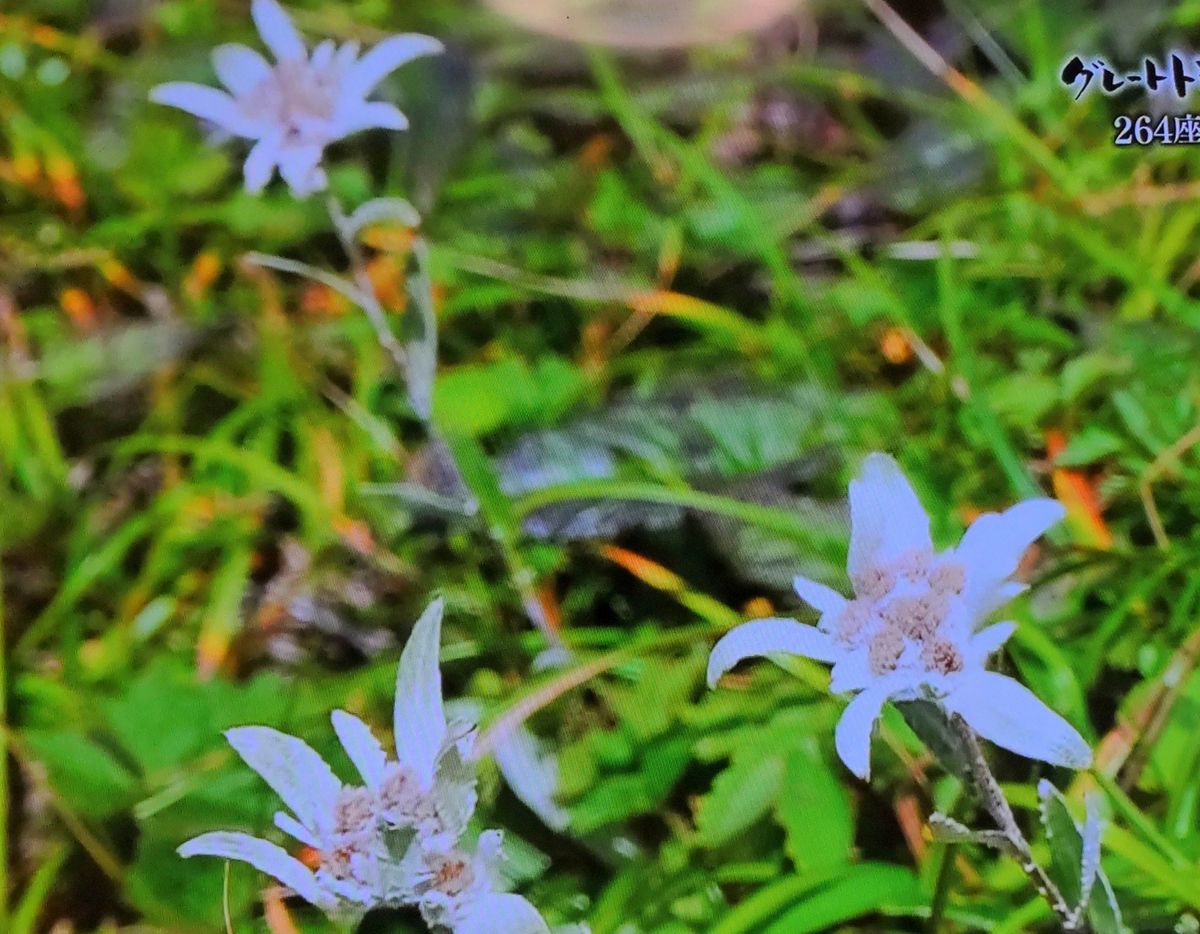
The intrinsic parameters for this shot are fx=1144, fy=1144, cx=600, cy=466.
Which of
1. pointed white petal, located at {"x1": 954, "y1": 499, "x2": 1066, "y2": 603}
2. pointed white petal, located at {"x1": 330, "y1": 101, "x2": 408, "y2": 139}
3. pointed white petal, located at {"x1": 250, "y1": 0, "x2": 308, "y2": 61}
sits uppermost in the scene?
pointed white petal, located at {"x1": 250, "y1": 0, "x2": 308, "y2": 61}

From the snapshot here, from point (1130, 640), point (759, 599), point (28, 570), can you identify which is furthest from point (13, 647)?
point (1130, 640)

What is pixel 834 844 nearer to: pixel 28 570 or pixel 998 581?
pixel 998 581

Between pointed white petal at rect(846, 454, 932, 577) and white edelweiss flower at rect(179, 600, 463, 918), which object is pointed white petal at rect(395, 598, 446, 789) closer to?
white edelweiss flower at rect(179, 600, 463, 918)

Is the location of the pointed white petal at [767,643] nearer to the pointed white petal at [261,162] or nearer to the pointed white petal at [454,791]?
the pointed white petal at [454,791]

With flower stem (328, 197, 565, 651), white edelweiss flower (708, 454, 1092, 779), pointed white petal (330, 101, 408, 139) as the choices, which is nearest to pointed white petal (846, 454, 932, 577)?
white edelweiss flower (708, 454, 1092, 779)

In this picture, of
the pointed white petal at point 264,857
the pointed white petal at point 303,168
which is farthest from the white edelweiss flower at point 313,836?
the pointed white petal at point 303,168

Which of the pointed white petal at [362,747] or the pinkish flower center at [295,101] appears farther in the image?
the pinkish flower center at [295,101]

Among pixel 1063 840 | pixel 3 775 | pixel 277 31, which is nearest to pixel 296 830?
pixel 3 775
